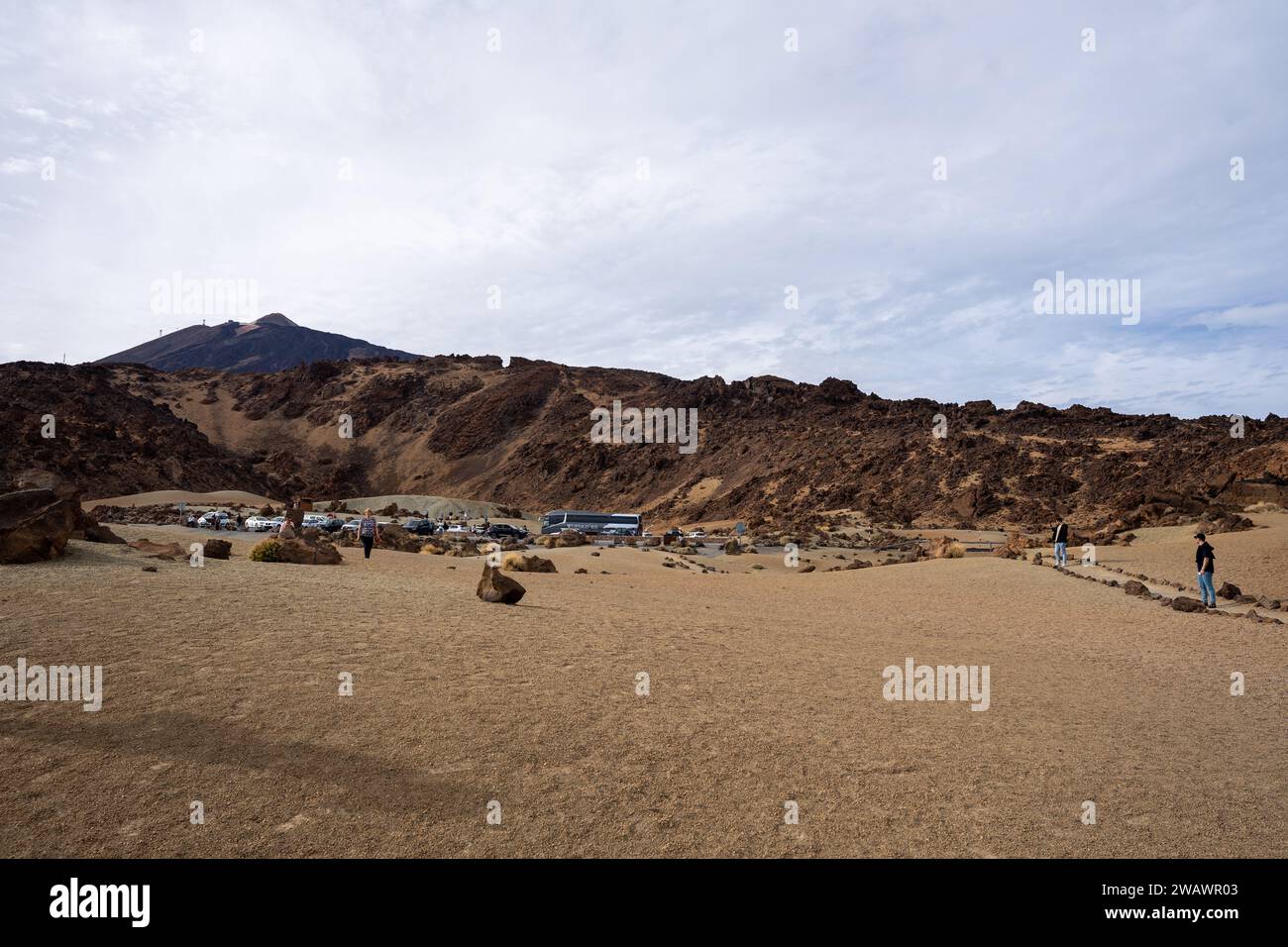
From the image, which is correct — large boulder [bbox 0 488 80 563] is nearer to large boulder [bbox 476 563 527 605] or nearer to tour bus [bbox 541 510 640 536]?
large boulder [bbox 476 563 527 605]

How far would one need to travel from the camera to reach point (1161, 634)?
14273mm

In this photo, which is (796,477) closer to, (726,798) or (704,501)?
(704,501)

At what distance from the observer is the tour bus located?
→ 2318 inches

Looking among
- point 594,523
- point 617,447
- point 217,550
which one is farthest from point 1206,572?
point 617,447

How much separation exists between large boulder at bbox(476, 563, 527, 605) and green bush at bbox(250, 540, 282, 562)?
7000 millimetres

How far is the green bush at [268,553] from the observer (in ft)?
60.3

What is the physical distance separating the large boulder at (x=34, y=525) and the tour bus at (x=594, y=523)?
4493cm

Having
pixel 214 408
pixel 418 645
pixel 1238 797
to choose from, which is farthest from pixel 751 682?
pixel 214 408

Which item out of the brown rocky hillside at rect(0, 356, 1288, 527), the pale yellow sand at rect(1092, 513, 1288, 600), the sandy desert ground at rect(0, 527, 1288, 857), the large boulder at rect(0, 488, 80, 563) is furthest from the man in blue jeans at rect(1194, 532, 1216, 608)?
the large boulder at rect(0, 488, 80, 563)

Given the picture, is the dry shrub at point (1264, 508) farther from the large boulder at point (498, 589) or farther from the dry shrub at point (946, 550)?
the large boulder at point (498, 589)

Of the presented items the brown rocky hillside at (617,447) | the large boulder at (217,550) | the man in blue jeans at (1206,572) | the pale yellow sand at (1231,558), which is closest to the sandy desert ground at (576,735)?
the man in blue jeans at (1206,572)

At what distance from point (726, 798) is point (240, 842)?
11.1 feet

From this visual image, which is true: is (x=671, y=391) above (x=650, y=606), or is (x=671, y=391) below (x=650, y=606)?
above

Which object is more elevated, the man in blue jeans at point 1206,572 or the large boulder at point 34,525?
the large boulder at point 34,525
